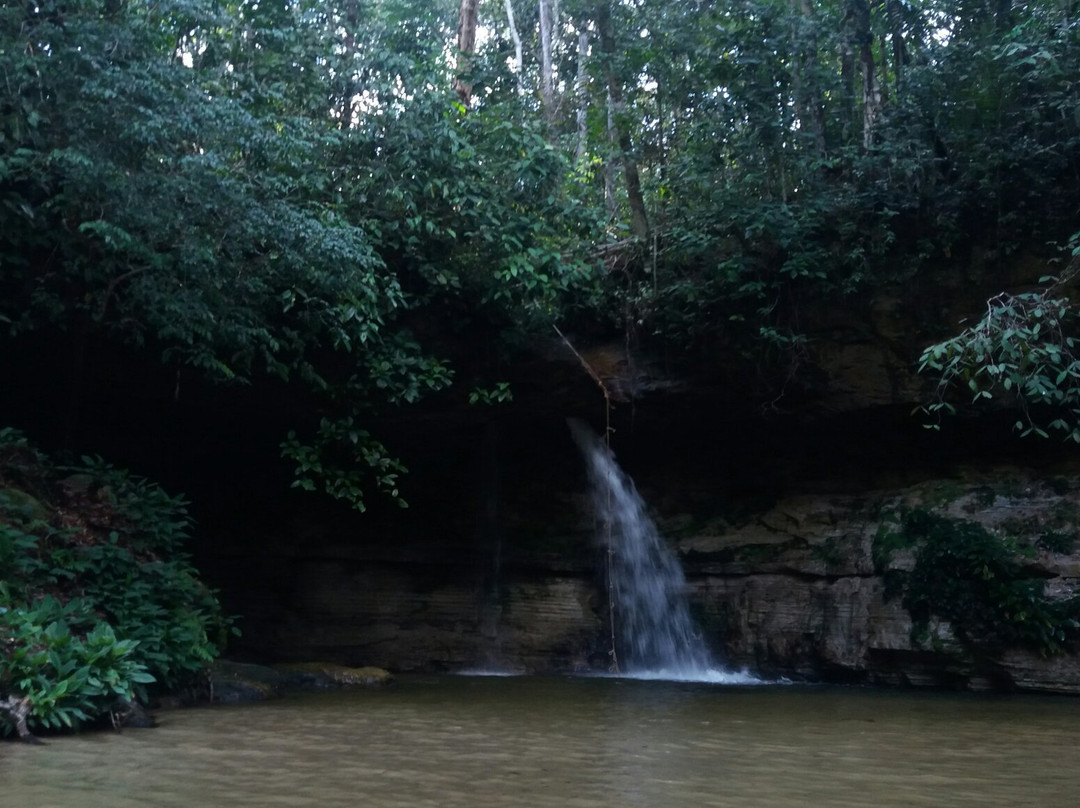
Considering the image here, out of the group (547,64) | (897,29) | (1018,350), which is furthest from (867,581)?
(547,64)

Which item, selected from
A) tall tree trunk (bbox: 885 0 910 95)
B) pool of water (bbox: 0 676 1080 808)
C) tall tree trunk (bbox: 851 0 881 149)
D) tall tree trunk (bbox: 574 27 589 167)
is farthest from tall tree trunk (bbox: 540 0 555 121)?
pool of water (bbox: 0 676 1080 808)

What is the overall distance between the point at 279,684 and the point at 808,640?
6055 mm

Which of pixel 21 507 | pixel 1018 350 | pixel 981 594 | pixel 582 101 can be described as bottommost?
pixel 981 594

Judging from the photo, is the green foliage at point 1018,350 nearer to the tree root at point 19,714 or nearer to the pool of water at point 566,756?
the pool of water at point 566,756

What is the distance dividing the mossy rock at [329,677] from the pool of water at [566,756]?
3.56 ft

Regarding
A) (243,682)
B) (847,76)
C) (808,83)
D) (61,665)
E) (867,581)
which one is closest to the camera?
(61,665)

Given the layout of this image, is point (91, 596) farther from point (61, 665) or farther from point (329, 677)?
point (329, 677)

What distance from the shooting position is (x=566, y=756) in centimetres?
609

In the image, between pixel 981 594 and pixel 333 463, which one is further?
pixel 333 463

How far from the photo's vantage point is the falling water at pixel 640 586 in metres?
13.0

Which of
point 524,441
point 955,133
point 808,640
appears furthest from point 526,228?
point 808,640

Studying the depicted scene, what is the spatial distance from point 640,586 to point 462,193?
5.58 meters

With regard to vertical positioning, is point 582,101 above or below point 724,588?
above

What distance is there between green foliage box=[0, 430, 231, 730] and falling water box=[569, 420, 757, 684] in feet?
17.5
